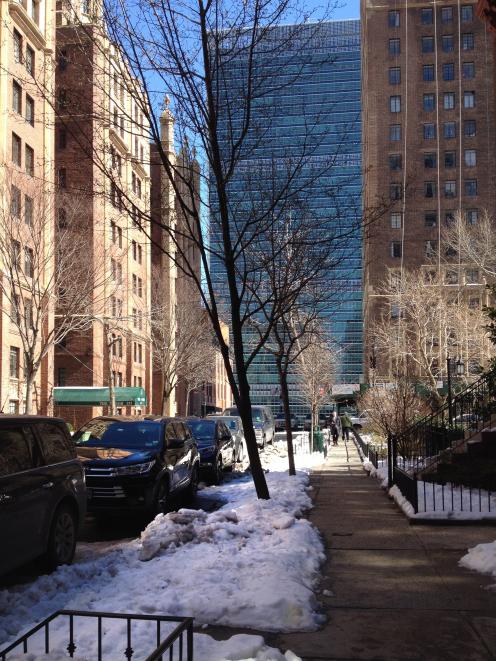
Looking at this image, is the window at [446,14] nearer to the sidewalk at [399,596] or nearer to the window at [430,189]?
the window at [430,189]

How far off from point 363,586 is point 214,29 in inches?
313

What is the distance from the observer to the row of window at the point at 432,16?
265ft

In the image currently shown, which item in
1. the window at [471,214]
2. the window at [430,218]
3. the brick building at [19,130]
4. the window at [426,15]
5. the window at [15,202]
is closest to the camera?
the window at [15,202]

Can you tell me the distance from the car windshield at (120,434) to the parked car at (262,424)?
19.0 m


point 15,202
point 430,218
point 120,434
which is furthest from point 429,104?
point 120,434

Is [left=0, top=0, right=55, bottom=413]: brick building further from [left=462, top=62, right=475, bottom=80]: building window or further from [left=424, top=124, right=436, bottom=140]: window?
[left=462, top=62, right=475, bottom=80]: building window

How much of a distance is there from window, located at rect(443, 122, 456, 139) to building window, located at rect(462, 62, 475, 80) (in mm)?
5713

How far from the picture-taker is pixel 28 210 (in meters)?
25.7

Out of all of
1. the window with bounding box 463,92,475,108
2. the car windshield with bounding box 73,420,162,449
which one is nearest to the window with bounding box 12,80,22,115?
the car windshield with bounding box 73,420,162,449

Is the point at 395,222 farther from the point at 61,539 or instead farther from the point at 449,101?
the point at 61,539

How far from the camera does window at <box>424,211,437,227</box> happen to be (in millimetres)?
78062

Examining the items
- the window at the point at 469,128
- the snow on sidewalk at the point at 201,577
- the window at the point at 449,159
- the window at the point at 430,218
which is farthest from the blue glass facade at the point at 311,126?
the window at the point at 469,128

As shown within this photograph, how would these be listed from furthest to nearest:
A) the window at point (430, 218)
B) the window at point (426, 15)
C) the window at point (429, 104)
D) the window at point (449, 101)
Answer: the window at point (426, 15)
the window at point (429, 104)
the window at point (449, 101)
the window at point (430, 218)

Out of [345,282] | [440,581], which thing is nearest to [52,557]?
[440,581]
